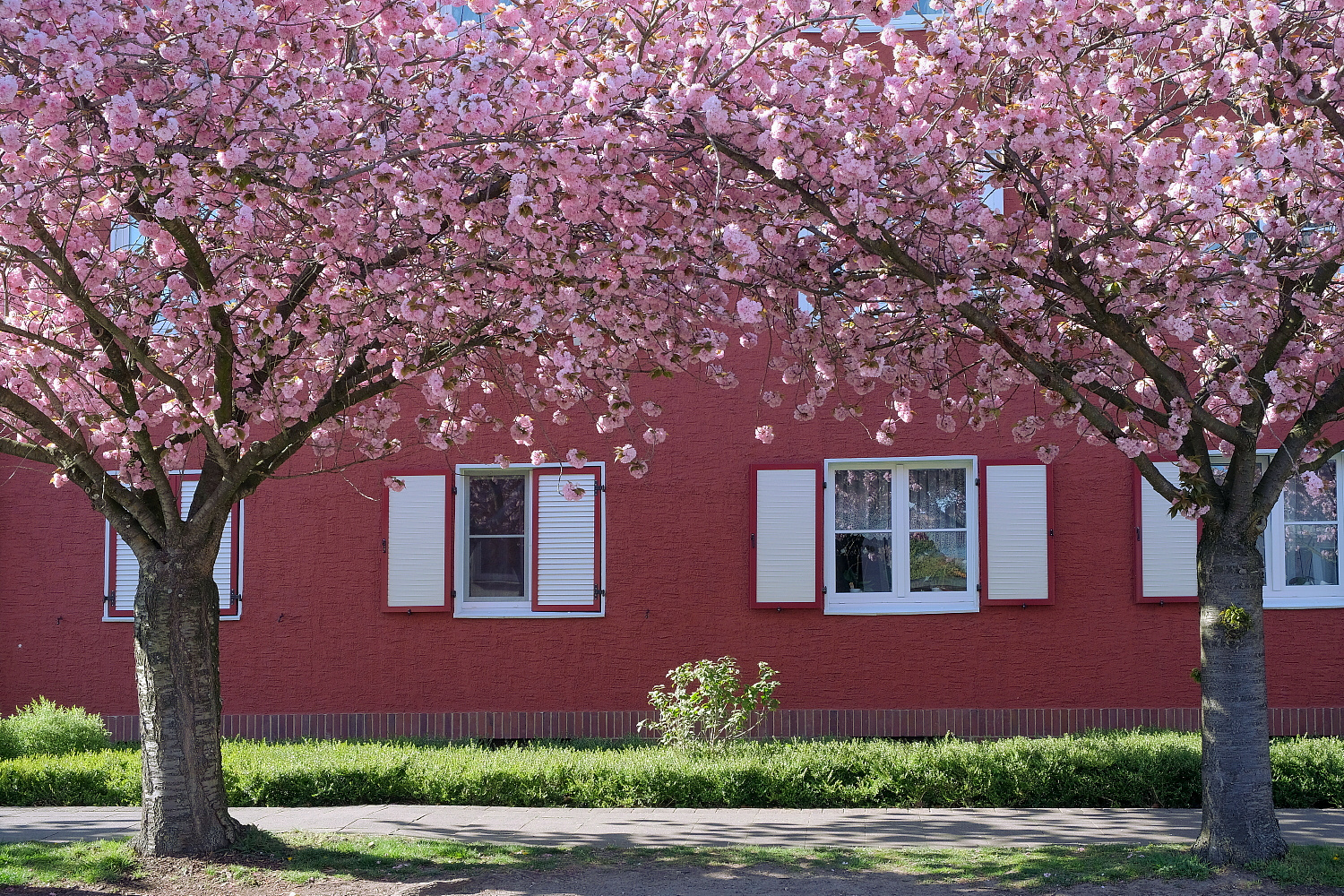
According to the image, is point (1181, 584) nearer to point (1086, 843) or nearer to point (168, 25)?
point (1086, 843)

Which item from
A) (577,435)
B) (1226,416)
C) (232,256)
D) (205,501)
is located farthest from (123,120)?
(577,435)

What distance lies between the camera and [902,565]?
448 inches

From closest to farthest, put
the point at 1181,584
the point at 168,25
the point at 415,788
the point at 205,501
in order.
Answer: the point at 168,25
the point at 205,501
the point at 415,788
the point at 1181,584

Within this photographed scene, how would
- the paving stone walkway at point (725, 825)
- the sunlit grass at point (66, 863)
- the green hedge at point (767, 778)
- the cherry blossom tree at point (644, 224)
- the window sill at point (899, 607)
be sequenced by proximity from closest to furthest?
1. the cherry blossom tree at point (644, 224)
2. the sunlit grass at point (66, 863)
3. the paving stone walkway at point (725, 825)
4. the green hedge at point (767, 778)
5. the window sill at point (899, 607)

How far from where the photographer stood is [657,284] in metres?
6.18

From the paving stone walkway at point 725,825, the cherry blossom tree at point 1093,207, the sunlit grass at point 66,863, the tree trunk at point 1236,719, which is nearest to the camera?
the cherry blossom tree at point 1093,207

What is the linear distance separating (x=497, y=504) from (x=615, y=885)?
6170 mm

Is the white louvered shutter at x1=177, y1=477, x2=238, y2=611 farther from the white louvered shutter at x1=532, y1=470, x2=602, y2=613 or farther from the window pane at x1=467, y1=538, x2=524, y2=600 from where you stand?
the white louvered shutter at x1=532, y1=470, x2=602, y2=613

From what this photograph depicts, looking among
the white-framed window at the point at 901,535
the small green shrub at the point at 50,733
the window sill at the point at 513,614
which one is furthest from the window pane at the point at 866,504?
the small green shrub at the point at 50,733

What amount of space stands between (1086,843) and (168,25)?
6.36 meters

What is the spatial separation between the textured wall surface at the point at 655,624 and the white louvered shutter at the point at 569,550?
6.6 inches

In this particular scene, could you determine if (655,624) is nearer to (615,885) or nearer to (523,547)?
(523,547)

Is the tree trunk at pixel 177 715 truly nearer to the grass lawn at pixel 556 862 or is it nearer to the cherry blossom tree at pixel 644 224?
the cherry blossom tree at pixel 644 224

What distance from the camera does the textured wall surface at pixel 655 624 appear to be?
10992 millimetres
